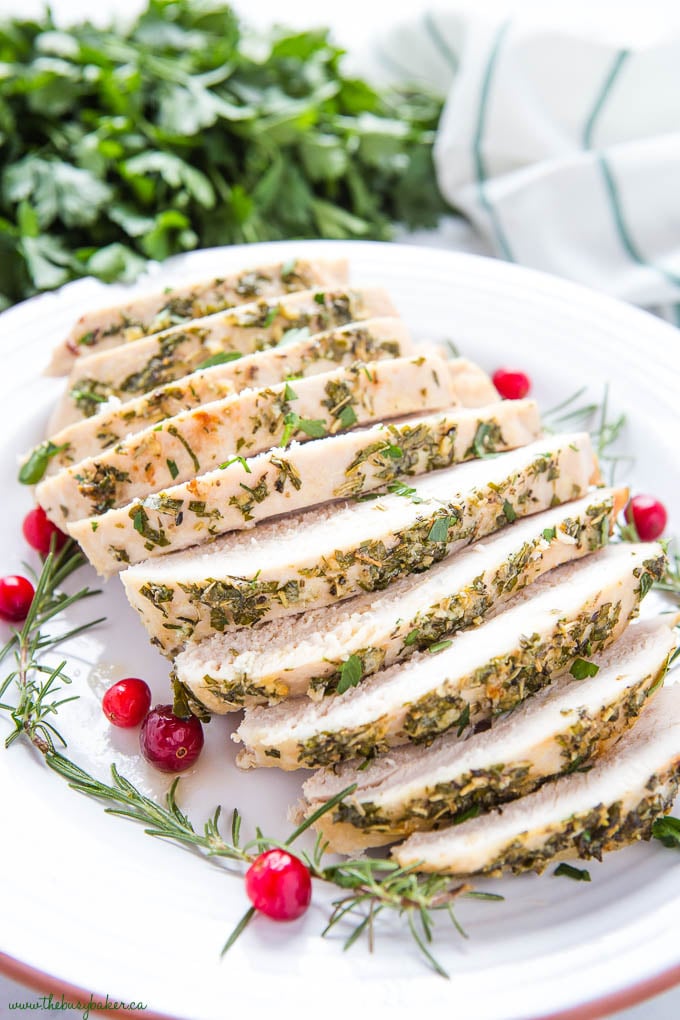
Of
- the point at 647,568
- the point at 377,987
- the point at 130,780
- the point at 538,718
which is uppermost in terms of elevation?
the point at 647,568

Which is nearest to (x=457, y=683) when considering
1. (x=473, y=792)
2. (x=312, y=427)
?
(x=473, y=792)

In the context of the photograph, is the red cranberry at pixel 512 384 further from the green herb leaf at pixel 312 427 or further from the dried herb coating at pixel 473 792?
the dried herb coating at pixel 473 792

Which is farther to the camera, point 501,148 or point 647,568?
point 501,148

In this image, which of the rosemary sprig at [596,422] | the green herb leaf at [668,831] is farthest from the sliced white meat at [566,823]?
the rosemary sprig at [596,422]

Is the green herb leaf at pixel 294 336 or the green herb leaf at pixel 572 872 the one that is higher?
the green herb leaf at pixel 294 336

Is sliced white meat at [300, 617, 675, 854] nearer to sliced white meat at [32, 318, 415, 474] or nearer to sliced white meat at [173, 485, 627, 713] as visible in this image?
sliced white meat at [173, 485, 627, 713]

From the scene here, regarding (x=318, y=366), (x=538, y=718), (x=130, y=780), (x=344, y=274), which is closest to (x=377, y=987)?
(x=538, y=718)

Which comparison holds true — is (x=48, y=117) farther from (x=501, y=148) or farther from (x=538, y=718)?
(x=538, y=718)
